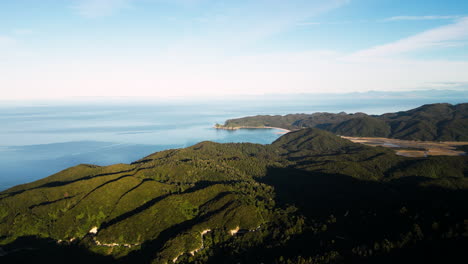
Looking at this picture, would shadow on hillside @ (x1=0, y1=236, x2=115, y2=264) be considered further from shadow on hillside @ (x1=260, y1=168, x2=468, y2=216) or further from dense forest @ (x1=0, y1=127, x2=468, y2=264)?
shadow on hillside @ (x1=260, y1=168, x2=468, y2=216)

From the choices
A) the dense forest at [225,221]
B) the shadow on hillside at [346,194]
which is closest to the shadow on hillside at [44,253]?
the dense forest at [225,221]

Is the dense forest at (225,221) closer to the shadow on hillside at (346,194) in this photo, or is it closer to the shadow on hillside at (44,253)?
the shadow on hillside at (44,253)

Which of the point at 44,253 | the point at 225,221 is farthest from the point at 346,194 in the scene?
the point at 44,253

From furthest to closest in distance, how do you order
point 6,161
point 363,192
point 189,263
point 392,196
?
point 6,161 → point 363,192 → point 392,196 → point 189,263

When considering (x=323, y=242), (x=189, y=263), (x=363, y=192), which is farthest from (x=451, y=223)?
(x=189, y=263)

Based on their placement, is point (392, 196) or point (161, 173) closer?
point (392, 196)

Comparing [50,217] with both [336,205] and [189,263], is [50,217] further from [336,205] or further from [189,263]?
[336,205]

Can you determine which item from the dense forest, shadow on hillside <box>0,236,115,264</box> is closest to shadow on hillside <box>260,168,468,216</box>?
the dense forest

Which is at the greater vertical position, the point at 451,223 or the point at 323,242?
the point at 451,223
